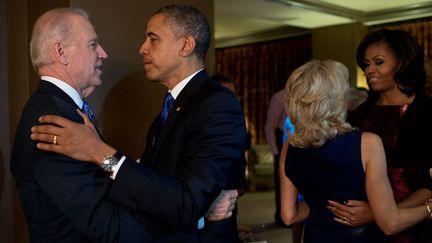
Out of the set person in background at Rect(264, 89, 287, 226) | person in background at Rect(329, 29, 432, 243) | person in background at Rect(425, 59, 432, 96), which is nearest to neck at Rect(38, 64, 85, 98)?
person in background at Rect(329, 29, 432, 243)

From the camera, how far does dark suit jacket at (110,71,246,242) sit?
137 cm

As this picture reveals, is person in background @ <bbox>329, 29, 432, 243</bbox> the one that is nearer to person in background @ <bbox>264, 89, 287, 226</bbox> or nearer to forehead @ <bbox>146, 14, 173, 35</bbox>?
Result: forehead @ <bbox>146, 14, 173, 35</bbox>

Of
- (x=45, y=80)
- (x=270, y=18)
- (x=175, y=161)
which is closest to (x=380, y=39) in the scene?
(x=175, y=161)

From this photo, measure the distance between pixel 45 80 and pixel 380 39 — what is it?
1529 mm

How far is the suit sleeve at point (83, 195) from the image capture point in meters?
1.37

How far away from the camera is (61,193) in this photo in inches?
53.9

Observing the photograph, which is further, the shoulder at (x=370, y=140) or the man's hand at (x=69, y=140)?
the shoulder at (x=370, y=140)

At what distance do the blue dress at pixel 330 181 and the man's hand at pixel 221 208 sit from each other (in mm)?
378

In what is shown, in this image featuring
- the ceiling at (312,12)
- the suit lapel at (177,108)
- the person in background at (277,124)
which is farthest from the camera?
the ceiling at (312,12)

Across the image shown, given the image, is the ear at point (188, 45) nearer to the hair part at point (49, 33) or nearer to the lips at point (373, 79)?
the hair part at point (49, 33)

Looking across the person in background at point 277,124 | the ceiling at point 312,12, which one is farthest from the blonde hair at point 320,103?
the ceiling at point 312,12

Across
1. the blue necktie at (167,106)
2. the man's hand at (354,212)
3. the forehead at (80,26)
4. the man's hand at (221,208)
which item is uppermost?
the forehead at (80,26)

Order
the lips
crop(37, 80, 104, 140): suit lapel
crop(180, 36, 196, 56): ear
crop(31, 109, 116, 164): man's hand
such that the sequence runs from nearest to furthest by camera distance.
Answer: crop(31, 109, 116, 164): man's hand → crop(37, 80, 104, 140): suit lapel → crop(180, 36, 196, 56): ear → the lips

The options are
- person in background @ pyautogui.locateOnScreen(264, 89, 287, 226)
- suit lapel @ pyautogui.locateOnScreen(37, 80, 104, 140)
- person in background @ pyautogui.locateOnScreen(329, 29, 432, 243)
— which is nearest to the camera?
suit lapel @ pyautogui.locateOnScreen(37, 80, 104, 140)
